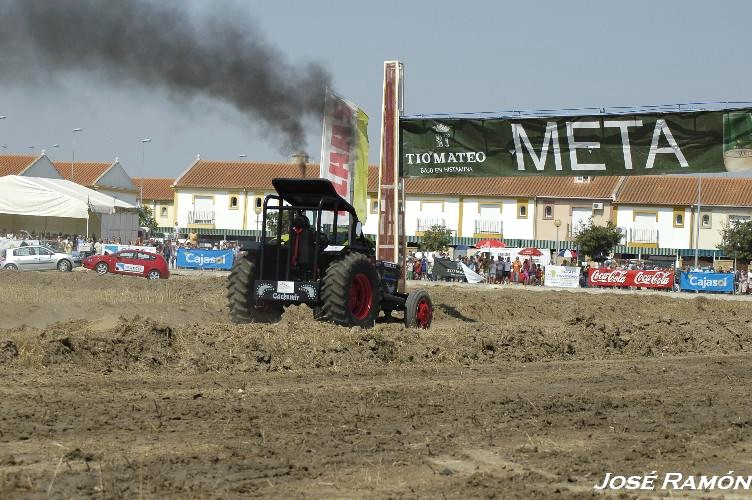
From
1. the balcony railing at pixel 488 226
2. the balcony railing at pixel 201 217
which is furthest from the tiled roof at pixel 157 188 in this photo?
the balcony railing at pixel 488 226

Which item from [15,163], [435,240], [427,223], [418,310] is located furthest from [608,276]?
[15,163]

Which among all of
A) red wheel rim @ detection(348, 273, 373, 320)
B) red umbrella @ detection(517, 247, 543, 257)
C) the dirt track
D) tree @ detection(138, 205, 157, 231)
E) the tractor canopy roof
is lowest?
the dirt track

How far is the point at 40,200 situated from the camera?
4784cm

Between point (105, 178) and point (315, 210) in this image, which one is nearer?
point (315, 210)

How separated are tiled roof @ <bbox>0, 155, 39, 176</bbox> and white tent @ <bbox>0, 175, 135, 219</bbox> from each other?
2473 cm

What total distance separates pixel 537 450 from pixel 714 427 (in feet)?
6.91

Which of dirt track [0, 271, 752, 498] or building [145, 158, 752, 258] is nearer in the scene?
dirt track [0, 271, 752, 498]

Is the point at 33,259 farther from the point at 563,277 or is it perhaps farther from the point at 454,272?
the point at 563,277

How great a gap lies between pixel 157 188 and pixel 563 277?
186ft

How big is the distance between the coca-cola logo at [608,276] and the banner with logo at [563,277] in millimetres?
699

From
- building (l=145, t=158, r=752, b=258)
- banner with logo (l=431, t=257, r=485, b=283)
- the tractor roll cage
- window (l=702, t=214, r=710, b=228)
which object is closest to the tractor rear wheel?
the tractor roll cage

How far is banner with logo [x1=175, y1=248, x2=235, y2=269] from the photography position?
152ft

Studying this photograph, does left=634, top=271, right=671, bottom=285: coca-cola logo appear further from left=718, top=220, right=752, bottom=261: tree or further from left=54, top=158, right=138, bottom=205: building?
left=54, top=158, right=138, bottom=205: building

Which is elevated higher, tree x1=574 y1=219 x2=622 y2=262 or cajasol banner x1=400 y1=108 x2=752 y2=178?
cajasol banner x1=400 y1=108 x2=752 y2=178
